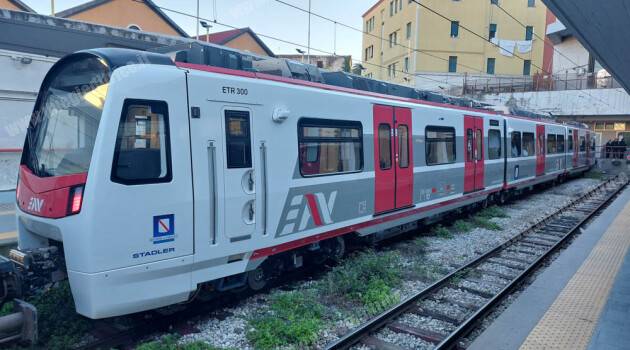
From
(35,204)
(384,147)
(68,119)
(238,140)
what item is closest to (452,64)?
(384,147)

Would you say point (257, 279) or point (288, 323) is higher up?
point (257, 279)

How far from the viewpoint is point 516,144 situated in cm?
1509

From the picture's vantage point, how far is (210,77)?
522cm

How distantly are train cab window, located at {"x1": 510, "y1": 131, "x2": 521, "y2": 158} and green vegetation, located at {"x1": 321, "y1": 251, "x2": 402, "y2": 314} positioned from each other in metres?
8.89

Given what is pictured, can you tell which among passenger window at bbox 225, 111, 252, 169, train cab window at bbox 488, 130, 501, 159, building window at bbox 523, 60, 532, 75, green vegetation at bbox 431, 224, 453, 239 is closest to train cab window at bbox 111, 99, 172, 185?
passenger window at bbox 225, 111, 252, 169

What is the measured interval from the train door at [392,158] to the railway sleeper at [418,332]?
111 inches

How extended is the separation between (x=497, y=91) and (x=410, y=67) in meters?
7.89

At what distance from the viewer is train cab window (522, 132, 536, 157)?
1579 cm

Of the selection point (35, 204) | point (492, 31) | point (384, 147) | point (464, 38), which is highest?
point (492, 31)

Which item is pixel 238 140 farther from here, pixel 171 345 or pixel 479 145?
pixel 479 145

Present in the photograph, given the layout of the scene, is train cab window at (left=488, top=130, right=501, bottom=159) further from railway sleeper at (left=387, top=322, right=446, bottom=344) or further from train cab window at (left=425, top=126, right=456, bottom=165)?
railway sleeper at (left=387, top=322, right=446, bottom=344)

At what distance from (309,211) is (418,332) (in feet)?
7.17

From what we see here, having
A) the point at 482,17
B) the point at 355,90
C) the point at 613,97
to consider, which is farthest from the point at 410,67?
the point at 355,90

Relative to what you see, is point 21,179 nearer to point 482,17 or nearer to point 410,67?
point 410,67
